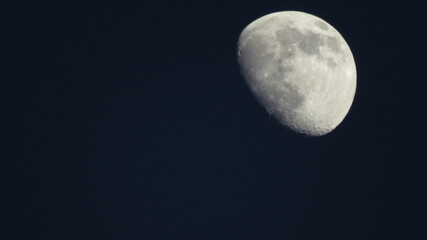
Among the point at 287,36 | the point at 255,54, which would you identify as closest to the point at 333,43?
the point at 287,36

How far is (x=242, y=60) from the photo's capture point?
13.9 ft

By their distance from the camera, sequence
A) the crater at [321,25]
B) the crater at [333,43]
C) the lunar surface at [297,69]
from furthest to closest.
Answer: the crater at [321,25] < the crater at [333,43] < the lunar surface at [297,69]

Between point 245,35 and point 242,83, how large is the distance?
629mm

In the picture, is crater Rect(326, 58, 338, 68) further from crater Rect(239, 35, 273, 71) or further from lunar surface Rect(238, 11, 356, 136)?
crater Rect(239, 35, 273, 71)

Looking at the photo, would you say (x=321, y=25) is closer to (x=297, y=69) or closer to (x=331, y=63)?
(x=331, y=63)

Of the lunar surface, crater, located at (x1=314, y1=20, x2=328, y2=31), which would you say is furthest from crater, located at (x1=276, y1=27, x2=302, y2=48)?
crater, located at (x1=314, y1=20, x2=328, y2=31)

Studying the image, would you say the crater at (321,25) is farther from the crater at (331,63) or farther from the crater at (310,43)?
the crater at (331,63)

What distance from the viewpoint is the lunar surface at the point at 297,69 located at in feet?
13.3

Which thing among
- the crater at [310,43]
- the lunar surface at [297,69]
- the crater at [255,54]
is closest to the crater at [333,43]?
the lunar surface at [297,69]

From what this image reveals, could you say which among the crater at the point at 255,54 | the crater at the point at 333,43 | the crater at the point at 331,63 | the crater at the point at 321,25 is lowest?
the crater at the point at 255,54

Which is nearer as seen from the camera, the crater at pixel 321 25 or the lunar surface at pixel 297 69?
the lunar surface at pixel 297 69

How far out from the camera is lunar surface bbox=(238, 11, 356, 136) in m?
4.05

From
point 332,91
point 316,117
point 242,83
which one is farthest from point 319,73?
point 242,83

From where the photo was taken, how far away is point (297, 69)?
13.2 feet
